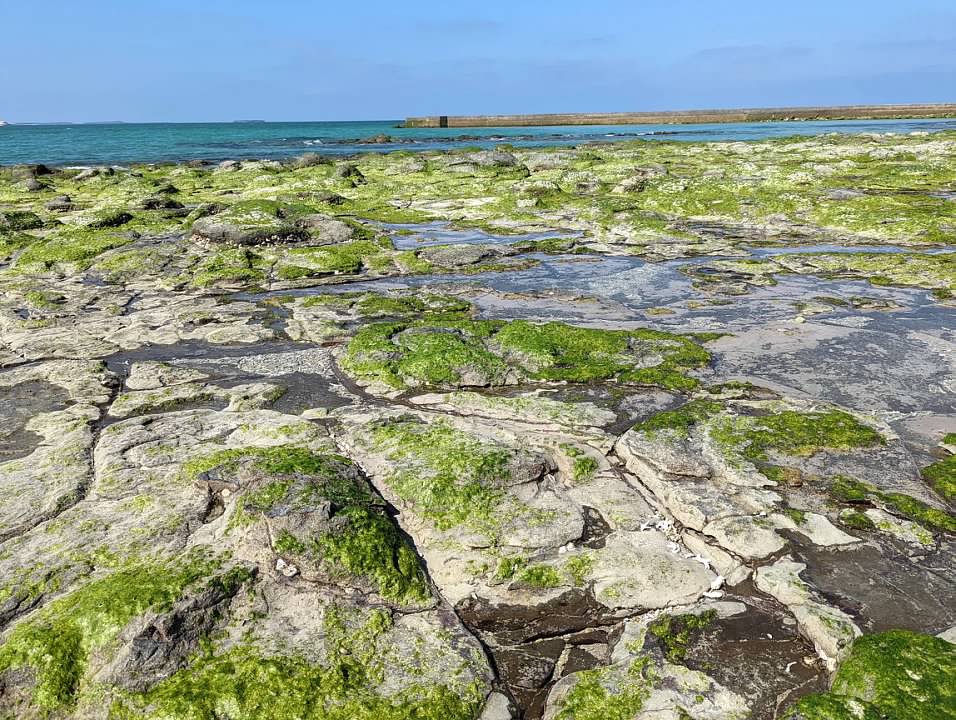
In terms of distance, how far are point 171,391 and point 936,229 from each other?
61.6ft

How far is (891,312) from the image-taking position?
11.4 meters

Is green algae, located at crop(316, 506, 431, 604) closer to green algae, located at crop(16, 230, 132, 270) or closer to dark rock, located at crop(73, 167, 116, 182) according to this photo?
green algae, located at crop(16, 230, 132, 270)

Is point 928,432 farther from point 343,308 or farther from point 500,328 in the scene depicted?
point 343,308

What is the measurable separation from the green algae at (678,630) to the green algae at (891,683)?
0.74 metres

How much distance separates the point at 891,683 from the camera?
3801 millimetres

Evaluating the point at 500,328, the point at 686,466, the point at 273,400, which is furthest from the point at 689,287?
the point at 273,400

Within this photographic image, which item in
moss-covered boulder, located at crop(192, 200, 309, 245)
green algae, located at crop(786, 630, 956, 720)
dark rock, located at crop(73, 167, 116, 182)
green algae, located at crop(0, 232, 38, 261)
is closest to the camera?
green algae, located at crop(786, 630, 956, 720)

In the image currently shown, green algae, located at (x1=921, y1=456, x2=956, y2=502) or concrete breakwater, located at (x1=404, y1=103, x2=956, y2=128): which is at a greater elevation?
concrete breakwater, located at (x1=404, y1=103, x2=956, y2=128)

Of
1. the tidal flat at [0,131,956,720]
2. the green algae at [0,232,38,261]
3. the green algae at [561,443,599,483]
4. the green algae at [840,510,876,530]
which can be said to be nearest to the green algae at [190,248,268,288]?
the tidal flat at [0,131,956,720]

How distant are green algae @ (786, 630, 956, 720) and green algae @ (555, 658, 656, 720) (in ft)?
2.76

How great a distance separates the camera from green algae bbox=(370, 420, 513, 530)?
5844 millimetres

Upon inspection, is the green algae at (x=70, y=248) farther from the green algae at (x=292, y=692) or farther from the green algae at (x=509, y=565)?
the green algae at (x=509, y=565)

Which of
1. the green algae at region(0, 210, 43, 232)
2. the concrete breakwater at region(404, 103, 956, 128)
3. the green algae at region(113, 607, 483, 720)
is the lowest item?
the green algae at region(113, 607, 483, 720)

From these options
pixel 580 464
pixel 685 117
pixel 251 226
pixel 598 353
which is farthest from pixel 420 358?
pixel 685 117
